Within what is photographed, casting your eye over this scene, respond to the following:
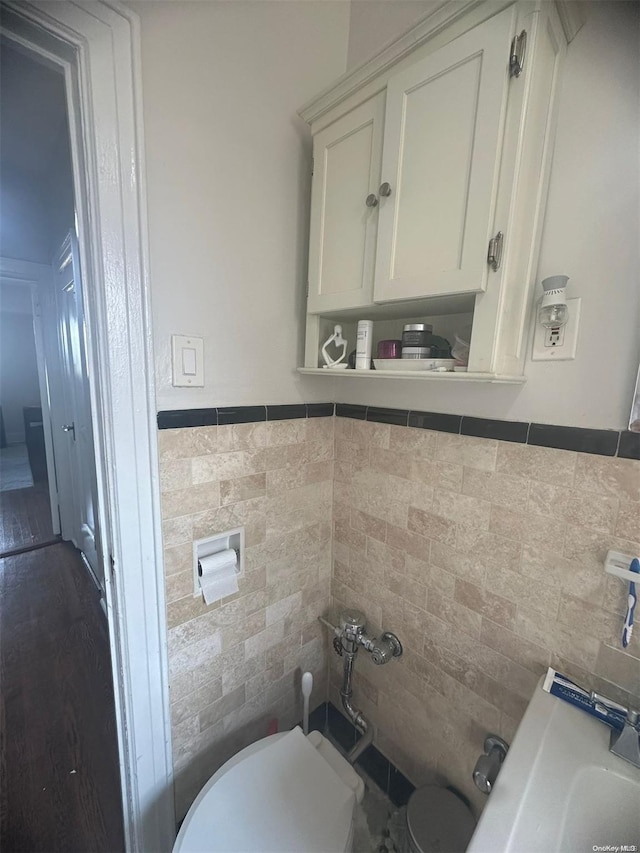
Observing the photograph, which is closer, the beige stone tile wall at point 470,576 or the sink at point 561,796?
the sink at point 561,796

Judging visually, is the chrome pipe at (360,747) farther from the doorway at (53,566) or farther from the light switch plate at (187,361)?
the light switch plate at (187,361)

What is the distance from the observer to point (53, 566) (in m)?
2.51

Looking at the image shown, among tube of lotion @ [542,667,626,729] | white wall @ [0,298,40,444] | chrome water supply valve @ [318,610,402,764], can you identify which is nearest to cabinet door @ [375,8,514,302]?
tube of lotion @ [542,667,626,729]

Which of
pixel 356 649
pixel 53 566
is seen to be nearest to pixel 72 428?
pixel 53 566

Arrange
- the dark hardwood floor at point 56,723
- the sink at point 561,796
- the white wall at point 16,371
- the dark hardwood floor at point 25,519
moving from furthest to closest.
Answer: the white wall at point 16,371 < the dark hardwood floor at point 25,519 < the dark hardwood floor at point 56,723 < the sink at point 561,796

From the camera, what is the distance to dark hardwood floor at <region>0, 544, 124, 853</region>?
116cm

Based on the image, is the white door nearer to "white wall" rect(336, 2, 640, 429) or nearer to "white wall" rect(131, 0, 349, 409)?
"white wall" rect(131, 0, 349, 409)

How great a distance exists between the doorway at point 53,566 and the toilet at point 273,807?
0.63 metres

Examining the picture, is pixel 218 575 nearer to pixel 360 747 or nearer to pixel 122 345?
pixel 122 345

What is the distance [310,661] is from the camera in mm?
1397

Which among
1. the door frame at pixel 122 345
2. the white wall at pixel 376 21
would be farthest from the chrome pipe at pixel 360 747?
the white wall at pixel 376 21

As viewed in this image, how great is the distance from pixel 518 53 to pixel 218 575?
1417mm

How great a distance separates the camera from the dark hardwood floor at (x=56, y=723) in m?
1.16

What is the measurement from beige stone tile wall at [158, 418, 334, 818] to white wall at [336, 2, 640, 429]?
2.58ft
